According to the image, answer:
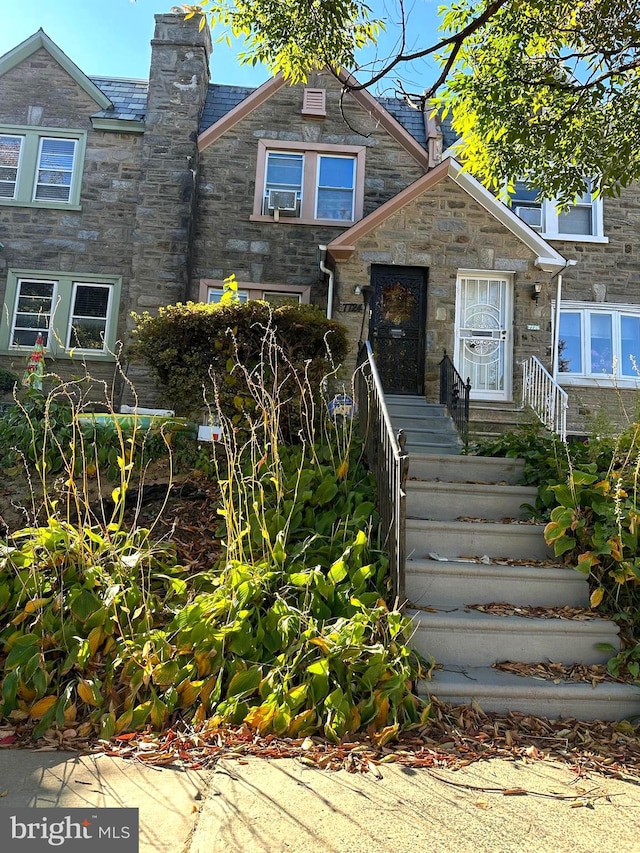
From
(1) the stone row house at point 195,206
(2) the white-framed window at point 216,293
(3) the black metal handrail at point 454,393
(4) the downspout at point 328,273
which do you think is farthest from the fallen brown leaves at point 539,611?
(2) the white-framed window at point 216,293

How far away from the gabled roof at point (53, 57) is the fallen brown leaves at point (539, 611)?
11861 millimetres

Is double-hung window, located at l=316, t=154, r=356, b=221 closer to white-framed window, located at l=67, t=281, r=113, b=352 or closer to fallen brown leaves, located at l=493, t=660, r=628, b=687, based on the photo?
white-framed window, located at l=67, t=281, r=113, b=352

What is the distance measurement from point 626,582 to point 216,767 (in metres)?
2.82

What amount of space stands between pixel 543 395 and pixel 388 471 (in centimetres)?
551

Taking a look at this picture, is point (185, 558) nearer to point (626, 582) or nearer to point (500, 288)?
point (626, 582)

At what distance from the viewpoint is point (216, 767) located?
2.53 m

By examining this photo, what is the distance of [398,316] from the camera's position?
31.4ft

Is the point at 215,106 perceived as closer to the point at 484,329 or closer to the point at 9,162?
the point at 9,162

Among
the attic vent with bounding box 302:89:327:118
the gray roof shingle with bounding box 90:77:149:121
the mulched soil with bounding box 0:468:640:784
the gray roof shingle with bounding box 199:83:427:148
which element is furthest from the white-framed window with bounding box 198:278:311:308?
the mulched soil with bounding box 0:468:640:784

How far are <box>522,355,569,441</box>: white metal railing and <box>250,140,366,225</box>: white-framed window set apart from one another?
438 centimetres

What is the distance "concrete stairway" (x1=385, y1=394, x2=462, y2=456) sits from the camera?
693 centimetres

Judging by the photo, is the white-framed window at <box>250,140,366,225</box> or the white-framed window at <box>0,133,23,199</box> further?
the white-framed window at <box>0,133,23,199</box>

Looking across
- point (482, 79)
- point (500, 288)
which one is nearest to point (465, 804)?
point (482, 79)

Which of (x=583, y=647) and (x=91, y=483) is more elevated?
(x=91, y=483)
